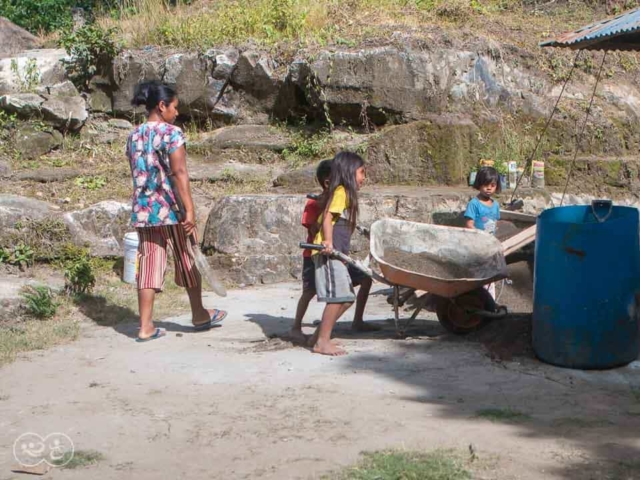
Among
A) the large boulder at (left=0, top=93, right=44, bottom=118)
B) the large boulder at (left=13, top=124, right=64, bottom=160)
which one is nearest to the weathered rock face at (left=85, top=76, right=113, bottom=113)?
the large boulder at (left=0, top=93, right=44, bottom=118)

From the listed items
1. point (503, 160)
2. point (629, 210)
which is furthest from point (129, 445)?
point (503, 160)

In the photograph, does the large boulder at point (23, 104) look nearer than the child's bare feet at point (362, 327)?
No

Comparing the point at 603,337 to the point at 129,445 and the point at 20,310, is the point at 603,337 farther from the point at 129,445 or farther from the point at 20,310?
the point at 20,310

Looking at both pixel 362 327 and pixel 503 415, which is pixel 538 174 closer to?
pixel 362 327

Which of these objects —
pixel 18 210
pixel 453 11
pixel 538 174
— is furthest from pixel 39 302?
pixel 453 11

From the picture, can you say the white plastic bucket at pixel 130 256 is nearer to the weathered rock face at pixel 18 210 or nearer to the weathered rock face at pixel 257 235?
the weathered rock face at pixel 257 235

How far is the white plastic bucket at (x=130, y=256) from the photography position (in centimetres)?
843

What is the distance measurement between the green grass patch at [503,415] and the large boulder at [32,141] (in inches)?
323

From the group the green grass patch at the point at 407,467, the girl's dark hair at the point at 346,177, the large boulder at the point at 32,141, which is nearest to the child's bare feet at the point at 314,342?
the girl's dark hair at the point at 346,177

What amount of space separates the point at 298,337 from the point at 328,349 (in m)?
0.48

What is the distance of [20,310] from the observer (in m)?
7.07

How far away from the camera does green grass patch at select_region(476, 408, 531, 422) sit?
448 cm

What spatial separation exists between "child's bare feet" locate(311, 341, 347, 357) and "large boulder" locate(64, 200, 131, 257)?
12.4ft

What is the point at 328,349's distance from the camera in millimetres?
5922
